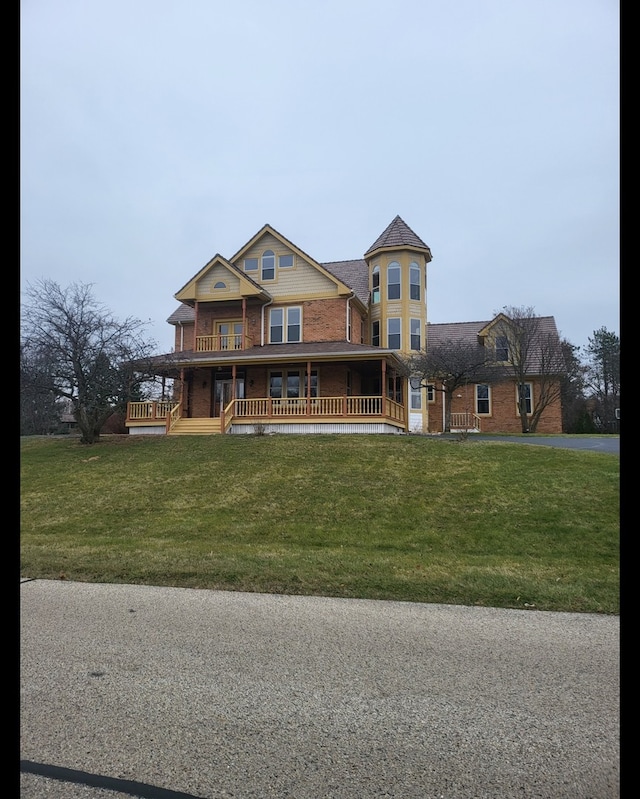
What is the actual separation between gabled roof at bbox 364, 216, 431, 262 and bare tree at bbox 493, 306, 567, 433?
6521 millimetres

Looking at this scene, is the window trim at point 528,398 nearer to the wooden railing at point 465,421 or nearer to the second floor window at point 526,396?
the second floor window at point 526,396

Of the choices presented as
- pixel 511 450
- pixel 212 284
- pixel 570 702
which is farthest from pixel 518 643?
pixel 212 284

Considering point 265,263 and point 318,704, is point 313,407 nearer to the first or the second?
point 265,263

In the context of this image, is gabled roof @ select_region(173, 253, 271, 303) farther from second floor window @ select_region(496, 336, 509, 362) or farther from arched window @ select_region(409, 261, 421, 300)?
second floor window @ select_region(496, 336, 509, 362)

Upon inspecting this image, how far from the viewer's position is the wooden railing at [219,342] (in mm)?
27406

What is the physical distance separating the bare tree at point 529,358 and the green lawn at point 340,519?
43.2 feet

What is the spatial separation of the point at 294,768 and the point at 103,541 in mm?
8341

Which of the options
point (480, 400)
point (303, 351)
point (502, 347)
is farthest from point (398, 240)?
point (480, 400)

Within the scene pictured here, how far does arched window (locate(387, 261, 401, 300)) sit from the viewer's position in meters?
29.0

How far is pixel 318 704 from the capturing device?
3.79 m

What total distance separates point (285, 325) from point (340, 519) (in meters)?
16.8
